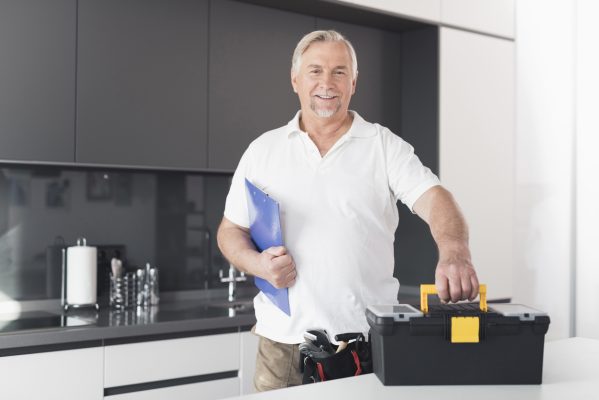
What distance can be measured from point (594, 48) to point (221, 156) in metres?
2.42

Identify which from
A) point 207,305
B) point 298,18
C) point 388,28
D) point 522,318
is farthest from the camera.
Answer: point 388,28

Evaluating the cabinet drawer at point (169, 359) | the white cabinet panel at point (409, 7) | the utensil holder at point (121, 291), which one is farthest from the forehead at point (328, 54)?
the utensil holder at point (121, 291)

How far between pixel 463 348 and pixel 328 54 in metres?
1.02

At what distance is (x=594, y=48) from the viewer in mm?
4387

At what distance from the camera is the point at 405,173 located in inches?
82.5

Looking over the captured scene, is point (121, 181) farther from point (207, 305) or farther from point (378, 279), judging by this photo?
point (378, 279)

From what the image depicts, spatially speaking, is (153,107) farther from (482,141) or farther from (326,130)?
(482,141)

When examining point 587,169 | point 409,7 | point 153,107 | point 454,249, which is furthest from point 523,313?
point 587,169

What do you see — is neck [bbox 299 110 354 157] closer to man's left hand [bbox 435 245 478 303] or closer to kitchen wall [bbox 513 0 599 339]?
man's left hand [bbox 435 245 478 303]

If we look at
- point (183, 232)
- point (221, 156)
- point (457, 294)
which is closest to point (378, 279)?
point (457, 294)

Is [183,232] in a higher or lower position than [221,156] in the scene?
lower

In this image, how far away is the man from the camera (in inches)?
81.2

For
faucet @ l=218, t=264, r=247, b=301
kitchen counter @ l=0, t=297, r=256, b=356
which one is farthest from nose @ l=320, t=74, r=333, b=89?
faucet @ l=218, t=264, r=247, b=301

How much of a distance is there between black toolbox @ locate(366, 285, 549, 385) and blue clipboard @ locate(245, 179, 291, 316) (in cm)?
52
